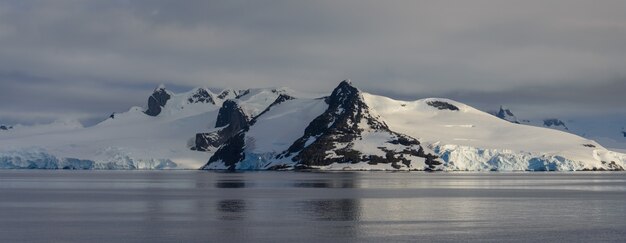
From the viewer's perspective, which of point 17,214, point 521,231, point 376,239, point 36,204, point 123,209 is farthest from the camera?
point 36,204

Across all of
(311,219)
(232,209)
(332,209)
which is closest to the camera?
(311,219)

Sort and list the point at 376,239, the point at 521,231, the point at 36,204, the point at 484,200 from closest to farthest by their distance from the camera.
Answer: the point at 376,239 → the point at 521,231 → the point at 36,204 → the point at 484,200

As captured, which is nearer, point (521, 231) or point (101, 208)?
point (521, 231)

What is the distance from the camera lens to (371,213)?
333ft

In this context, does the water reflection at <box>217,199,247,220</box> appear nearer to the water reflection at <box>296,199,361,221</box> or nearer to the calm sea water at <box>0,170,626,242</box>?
the calm sea water at <box>0,170,626,242</box>

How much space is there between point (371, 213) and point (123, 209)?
3156 cm

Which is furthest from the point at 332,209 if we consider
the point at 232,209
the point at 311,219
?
the point at 311,219

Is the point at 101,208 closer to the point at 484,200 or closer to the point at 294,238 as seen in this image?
the point at 294,238

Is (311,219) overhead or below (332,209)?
below

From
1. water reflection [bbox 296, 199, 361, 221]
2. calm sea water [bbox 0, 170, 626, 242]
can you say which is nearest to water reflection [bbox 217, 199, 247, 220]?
calm sea water [bbox 0, 170, 626, 242]

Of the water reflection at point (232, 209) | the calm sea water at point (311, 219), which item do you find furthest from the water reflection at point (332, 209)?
the water reflection at point (232, 209)

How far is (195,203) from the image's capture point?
122562 millimetres

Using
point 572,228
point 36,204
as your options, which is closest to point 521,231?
point 572,228

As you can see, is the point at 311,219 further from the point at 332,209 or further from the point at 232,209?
the point at 232,209
